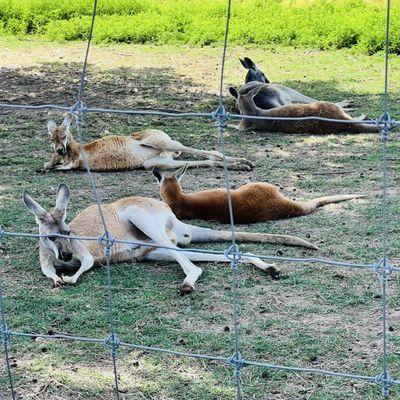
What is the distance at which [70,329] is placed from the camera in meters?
4.47

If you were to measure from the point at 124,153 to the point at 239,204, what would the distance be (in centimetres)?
185

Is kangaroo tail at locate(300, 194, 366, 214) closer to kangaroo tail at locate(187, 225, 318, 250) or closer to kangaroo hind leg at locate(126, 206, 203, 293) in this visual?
kangaroo tail at locate(187, 225, 318, 250)

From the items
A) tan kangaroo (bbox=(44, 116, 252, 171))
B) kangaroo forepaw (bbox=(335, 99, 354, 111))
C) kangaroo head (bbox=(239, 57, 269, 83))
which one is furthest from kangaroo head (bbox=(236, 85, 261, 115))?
tan kangaroo (bbox=(44, 116, 252, 171))

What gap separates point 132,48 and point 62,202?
762 cm

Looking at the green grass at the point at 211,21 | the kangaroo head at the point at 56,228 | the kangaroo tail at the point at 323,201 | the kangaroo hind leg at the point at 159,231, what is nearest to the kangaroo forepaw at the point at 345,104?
the green grass at the point at 211,21

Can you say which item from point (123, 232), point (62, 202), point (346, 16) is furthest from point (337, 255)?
point (346, 16)

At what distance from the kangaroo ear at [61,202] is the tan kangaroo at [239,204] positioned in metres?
0.86

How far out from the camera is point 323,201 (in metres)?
6.09

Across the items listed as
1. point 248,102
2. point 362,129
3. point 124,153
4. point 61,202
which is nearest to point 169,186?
point 61,202

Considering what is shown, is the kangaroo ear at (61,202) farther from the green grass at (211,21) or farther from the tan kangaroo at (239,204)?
the green grass at (211,21)

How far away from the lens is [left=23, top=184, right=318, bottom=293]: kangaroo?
5059mm

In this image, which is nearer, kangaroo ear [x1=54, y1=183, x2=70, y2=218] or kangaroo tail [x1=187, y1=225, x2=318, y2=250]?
kangaroo ear [x1=54, y1=183, x2=70, y2=218]

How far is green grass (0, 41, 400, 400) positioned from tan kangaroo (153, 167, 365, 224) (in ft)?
0.27

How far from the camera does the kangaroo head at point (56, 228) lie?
504cm
